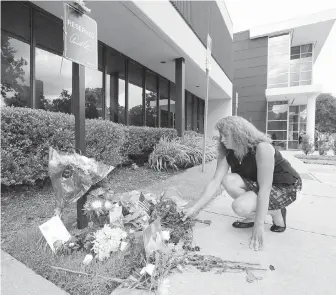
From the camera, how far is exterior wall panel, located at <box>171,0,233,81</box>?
22.7 ft

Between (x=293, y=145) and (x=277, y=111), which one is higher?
(x=277, y=111)

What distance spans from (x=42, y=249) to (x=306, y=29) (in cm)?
2086

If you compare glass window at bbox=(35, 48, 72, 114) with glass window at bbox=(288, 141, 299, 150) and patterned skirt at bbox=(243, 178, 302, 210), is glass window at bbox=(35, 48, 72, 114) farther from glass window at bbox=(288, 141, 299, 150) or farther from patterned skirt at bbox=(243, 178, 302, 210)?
glass window at bbox=(288, 141, 299, 150)

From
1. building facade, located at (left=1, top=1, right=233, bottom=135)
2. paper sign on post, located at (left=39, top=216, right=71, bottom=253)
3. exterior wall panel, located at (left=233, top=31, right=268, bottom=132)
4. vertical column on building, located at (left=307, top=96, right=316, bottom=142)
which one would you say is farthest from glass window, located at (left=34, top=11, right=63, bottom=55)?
vertical column on building, located at (left=307, top=96, right=316, bottom=142)

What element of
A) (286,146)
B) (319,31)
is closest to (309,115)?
(286,146)

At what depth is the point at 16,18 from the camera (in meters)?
4.43

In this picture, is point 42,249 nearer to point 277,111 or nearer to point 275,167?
point 275,167

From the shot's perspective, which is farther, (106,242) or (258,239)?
(258,239)

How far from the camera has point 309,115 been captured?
16.4 metres

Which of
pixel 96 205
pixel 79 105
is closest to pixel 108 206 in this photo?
pixel 96 205

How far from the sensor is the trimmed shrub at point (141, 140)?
18.6ft

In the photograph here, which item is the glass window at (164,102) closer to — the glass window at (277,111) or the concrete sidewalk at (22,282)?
the concrete sidewalk at (22,282)

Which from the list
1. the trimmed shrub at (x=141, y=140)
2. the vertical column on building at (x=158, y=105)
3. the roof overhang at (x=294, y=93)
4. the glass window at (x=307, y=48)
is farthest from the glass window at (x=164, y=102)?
the glass window at (x=307, y=48)

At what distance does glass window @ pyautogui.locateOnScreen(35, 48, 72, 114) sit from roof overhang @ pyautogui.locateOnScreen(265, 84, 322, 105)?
51.3 ft
